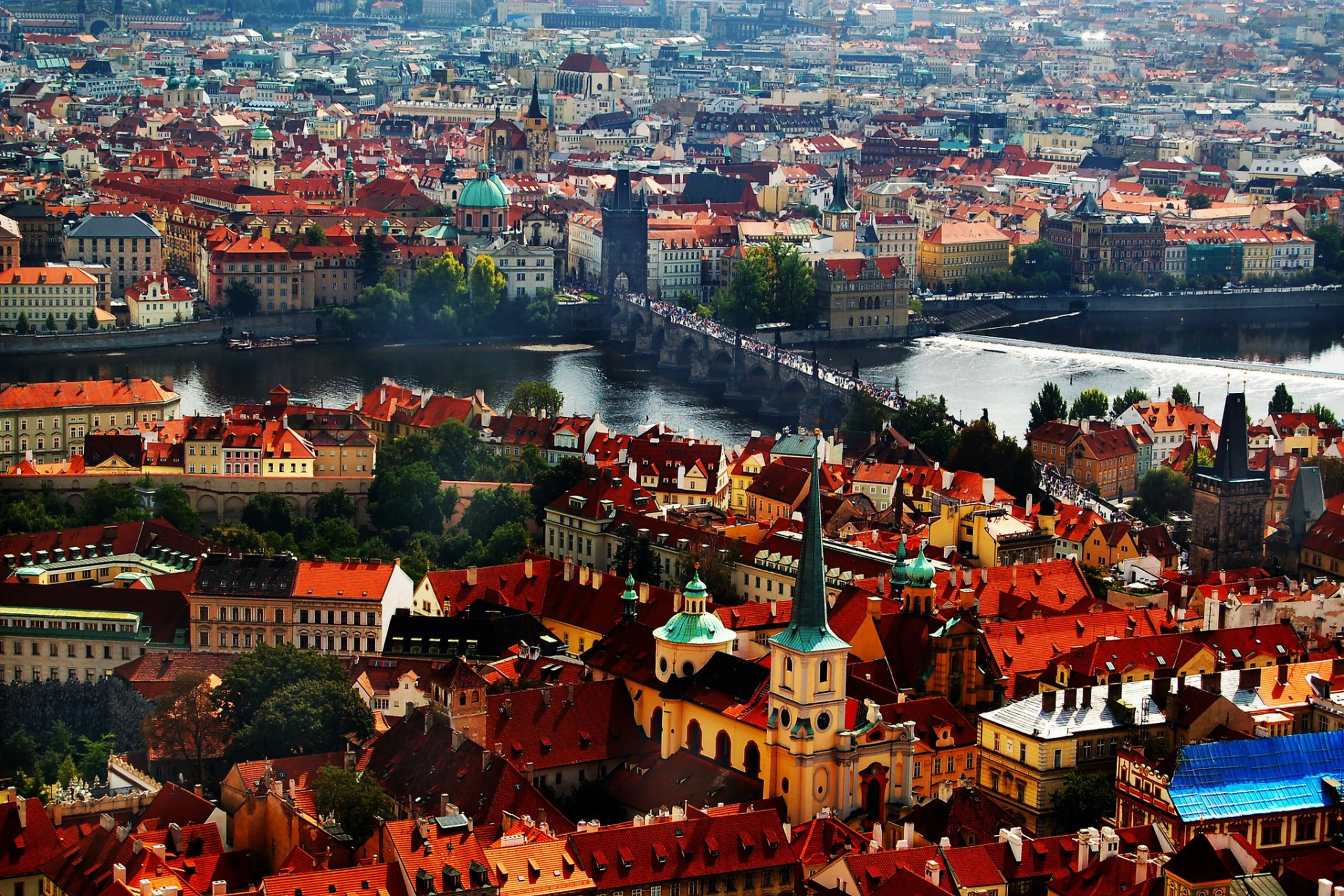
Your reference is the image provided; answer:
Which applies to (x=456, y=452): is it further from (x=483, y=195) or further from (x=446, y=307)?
(x=483, y=195)

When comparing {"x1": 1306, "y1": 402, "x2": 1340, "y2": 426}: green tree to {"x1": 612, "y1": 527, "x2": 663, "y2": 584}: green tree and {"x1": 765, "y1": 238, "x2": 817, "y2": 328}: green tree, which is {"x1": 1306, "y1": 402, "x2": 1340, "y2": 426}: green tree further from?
{"x1": 765, "y1": 238, "x2": 817, "y2": 328}: green tree

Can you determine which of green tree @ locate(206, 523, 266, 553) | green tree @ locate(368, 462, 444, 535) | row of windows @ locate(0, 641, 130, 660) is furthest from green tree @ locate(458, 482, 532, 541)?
row of windows @ locate(0, 641, 130, 660)

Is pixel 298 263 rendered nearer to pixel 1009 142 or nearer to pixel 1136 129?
pixel 1009 142

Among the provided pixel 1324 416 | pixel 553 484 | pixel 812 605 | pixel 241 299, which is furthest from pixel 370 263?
pixel 812 605

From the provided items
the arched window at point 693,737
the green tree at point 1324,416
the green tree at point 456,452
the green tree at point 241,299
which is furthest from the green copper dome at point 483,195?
the arched window at point 693,737

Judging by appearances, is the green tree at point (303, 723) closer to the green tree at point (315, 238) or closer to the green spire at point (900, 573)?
the green spire at point (900, 573)

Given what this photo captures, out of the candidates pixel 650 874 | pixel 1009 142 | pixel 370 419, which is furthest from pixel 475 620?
pixel 1009 142
